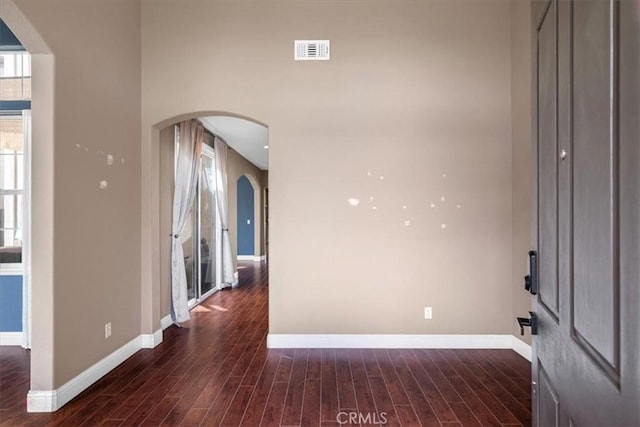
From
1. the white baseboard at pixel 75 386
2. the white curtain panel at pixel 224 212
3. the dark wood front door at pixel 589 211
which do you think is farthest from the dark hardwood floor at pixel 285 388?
A: the white curtain panel at pixel 224 212

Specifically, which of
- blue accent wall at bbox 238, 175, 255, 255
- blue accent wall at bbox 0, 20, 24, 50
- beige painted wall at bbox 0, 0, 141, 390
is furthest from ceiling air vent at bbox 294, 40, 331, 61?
blue accent wall at bbox 238, 175, 255, 255

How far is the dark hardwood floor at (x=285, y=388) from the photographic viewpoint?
2.43 metres

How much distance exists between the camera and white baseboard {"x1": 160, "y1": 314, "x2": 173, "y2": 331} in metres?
4.20

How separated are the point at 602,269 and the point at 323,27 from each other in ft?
12.0

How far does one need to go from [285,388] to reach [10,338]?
3.15m

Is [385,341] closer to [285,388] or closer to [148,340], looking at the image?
[285,388]

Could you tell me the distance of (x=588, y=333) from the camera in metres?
0.86

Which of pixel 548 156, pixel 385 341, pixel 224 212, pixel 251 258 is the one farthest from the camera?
pixel 251 258

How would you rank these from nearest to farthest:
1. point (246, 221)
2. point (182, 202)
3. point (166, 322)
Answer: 1. point (166, 322)
2. point (182, 202)
3. point (246, 221)

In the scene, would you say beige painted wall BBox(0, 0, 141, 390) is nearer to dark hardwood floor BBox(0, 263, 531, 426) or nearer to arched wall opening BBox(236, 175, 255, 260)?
dark hardwood floor BBox(0, 263, 531, 426)

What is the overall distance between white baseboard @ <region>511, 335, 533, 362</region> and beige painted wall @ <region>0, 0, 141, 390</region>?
386cm

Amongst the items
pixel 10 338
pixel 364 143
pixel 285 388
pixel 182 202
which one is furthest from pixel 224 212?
pixel 285 388

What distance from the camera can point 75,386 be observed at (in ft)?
8.94

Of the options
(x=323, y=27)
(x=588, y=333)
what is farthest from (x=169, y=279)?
(x=588, y=333)
